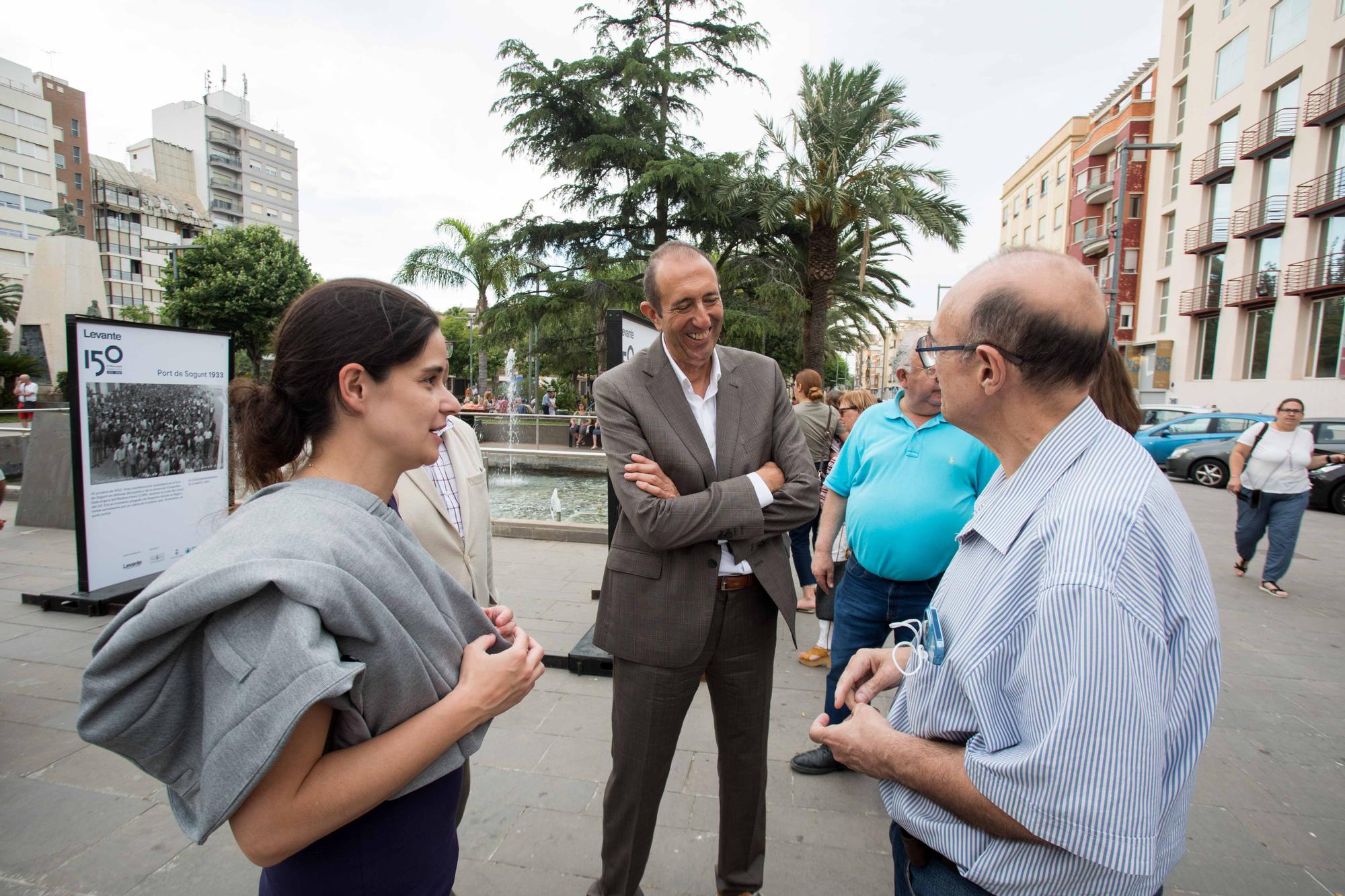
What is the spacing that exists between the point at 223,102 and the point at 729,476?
99.8 metres

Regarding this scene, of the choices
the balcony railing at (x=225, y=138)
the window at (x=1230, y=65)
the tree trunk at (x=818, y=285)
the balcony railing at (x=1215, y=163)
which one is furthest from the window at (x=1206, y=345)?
the balcony railing at (x=225, y=138)

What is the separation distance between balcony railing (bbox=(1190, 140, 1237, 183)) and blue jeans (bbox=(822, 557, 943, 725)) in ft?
101

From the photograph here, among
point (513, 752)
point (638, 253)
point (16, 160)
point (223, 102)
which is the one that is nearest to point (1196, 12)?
point (638, 253)

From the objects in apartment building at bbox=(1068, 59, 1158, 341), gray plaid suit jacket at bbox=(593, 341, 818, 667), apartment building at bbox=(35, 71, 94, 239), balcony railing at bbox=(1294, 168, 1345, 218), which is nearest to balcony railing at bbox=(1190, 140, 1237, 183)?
balcony railing at bbox=(1294, 168, 1345, 218)

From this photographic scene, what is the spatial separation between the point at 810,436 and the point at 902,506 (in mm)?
3451

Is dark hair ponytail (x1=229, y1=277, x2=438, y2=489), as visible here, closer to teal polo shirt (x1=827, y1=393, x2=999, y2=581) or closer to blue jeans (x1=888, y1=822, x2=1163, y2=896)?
blue jeans (x1=888, y1=822, x2=1163, y2=896)

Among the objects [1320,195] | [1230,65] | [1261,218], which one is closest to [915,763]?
[1320,195]

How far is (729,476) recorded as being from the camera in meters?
2.27

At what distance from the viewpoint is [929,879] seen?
4.26ft

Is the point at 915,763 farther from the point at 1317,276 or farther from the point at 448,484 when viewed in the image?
the point at 1317,276

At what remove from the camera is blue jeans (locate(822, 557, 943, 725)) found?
282cm

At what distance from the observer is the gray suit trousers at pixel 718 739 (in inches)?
85.0

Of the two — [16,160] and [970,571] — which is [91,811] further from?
[16,160]

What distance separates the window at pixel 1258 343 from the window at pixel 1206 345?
5.05 ft
